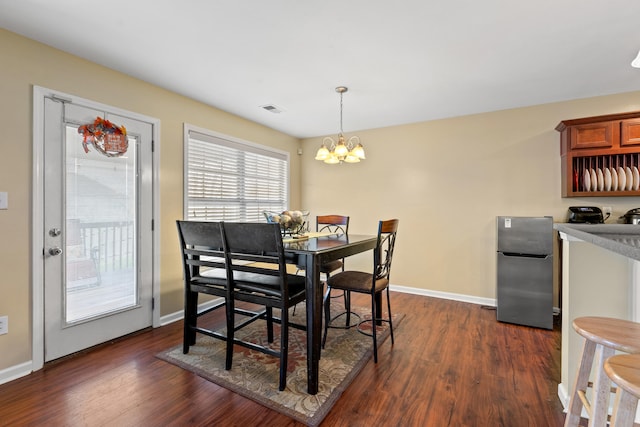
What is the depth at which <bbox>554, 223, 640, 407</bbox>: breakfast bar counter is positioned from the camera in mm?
1680

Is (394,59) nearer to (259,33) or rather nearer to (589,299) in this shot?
(259,33)

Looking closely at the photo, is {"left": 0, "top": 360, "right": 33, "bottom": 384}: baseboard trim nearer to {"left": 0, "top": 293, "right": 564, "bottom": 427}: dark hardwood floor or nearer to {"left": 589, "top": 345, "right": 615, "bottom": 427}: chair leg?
{"left": 0, "top": 293, "right": 564, "bottom": 427}: dark hardwood floor

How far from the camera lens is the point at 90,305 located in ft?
8.32

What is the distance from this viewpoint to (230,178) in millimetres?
3945

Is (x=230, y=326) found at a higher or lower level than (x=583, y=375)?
lower

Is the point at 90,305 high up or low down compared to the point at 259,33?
down

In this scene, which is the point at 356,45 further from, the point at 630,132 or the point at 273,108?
the point at 630,132

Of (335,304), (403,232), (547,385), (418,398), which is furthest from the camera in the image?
(403,232)

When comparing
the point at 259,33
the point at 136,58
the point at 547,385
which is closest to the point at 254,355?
the point at 547,385

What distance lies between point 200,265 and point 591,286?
2611 mm

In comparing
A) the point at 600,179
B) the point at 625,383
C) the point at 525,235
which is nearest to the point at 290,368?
the point at 625,383

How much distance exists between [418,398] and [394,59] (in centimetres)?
255

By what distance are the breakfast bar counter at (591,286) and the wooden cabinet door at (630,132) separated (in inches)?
74.5

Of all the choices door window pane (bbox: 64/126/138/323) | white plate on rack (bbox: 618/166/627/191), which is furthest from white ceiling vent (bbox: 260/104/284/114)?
white plate on rack (bbox: 618/166/627/191)
